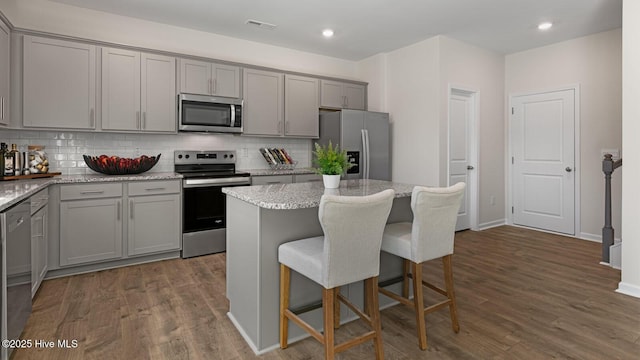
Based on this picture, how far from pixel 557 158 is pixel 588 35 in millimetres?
1649

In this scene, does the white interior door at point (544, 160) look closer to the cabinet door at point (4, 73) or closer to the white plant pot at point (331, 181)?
the white plant pot at point (331, 181)

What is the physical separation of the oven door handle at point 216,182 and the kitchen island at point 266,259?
5.16ft

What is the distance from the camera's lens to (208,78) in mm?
4289

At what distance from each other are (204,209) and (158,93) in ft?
4.56

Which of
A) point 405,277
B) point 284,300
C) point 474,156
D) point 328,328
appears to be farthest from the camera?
point 474,156

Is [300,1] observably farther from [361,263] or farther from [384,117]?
[361,263]

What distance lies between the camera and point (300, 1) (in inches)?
143

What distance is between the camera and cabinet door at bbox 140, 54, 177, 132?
12.9ft

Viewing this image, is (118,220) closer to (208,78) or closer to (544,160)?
(208,78)

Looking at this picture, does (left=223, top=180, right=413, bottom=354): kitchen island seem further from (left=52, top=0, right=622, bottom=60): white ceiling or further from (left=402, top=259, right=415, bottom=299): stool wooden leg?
(left=52, top=0, right=622, bottom=60): white ceiling

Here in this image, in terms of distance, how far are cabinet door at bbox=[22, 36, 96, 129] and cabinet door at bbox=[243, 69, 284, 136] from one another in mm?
1673

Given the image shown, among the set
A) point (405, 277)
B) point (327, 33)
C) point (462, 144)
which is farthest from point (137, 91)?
point (462, 144)

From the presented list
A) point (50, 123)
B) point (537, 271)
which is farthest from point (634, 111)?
point (50, 123)

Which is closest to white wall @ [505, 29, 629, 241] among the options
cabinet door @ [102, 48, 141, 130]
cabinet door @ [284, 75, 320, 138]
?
cabinet door @ [284, 75, 320, 138]
